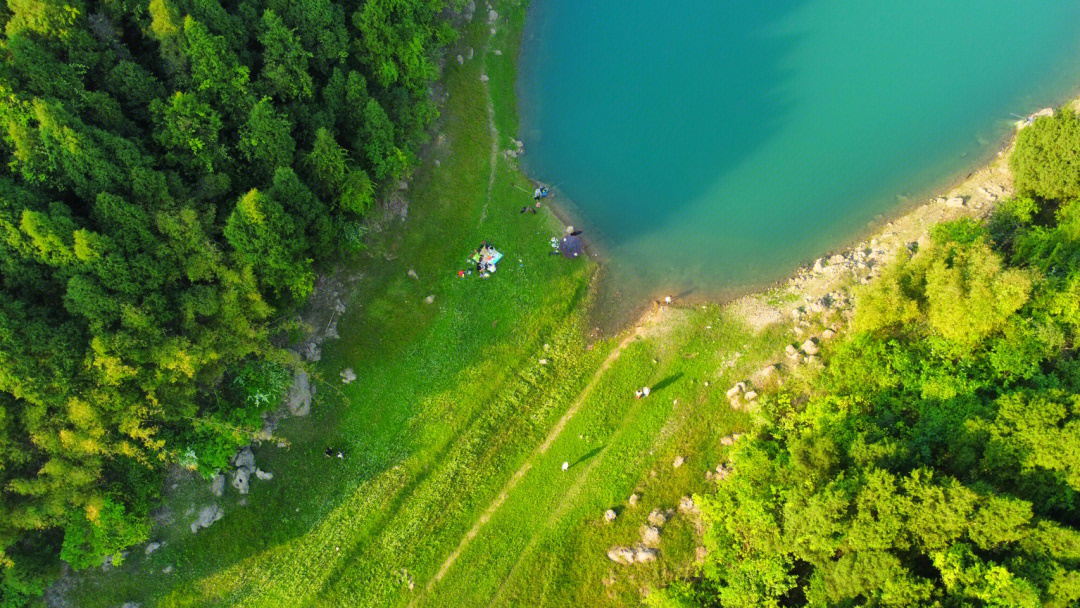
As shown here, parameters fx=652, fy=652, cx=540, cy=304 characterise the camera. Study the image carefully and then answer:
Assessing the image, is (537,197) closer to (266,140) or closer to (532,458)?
(532,458)

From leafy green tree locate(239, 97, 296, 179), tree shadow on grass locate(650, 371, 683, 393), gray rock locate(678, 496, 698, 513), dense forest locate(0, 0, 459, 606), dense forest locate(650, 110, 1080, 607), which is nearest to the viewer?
dense forest locate(650, 110, 1080, 607)

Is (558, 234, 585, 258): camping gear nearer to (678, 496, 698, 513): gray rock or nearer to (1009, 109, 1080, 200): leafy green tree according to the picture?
(678, 496, 698, 513): gray rock

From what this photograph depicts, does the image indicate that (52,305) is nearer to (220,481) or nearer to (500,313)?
(220,481)

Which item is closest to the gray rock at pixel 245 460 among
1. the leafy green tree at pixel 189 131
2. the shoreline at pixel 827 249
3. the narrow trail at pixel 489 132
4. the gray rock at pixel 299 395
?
the gray rock at pixel 299 395

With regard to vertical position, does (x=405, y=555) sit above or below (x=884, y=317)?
below

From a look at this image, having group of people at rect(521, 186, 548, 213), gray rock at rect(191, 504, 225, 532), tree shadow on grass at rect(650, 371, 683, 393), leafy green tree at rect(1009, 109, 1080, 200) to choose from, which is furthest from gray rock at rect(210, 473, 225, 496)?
leafy green tree at rect(1009, 109, 1080, 200)

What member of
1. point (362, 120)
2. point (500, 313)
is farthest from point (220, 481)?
point (362, 120)
